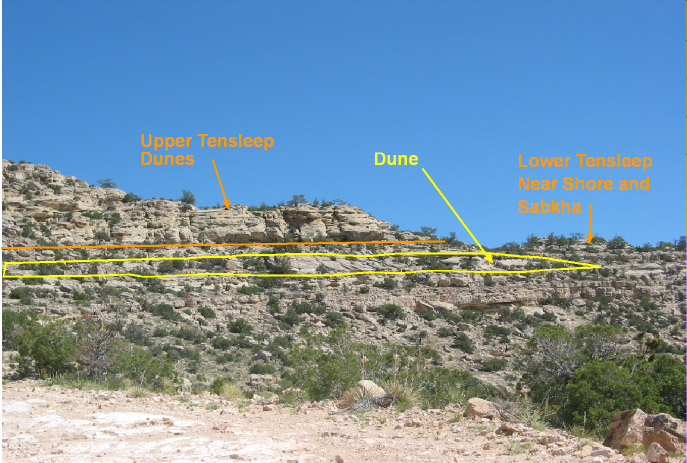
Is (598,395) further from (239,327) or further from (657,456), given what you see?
(239,327)

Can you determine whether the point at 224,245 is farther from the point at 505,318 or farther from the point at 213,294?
the point at 505,318

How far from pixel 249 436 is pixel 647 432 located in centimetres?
547

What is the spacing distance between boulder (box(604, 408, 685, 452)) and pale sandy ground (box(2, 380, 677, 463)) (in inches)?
21.5

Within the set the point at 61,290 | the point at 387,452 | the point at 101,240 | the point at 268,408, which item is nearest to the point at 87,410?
Result: the point at 268,408

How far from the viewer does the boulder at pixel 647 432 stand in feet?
23.9

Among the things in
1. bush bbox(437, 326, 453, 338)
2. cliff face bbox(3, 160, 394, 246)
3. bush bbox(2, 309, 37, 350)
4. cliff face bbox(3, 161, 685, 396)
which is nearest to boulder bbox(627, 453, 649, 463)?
bush bbox(2, 309, 37, 350)

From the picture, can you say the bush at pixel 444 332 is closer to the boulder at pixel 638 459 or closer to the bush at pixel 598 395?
the bush at pixel 598 395

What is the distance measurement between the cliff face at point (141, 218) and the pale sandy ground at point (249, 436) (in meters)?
32.0

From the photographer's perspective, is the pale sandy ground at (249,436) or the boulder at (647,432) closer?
the boulder at (647,432)

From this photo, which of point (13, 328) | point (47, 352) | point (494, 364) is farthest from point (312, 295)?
point (47, 352)

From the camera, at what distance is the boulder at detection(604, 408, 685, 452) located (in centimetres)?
730

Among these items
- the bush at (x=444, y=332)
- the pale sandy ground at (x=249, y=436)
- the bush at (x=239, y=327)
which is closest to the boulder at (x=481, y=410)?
the pale sandy ground at (x=249, y=436)

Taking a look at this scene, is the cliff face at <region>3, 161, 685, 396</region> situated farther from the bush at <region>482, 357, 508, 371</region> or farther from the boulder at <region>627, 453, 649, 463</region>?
the boulder at <region>627, 453, 649, 463</region>

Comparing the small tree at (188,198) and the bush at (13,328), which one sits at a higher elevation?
the small tree at (188,198)
